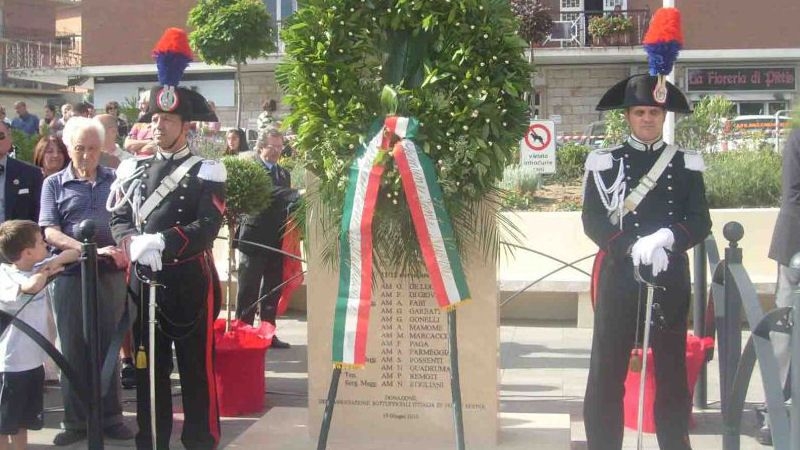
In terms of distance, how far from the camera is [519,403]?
267 inches

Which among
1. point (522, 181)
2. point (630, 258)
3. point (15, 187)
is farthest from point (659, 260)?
point (522, 181)

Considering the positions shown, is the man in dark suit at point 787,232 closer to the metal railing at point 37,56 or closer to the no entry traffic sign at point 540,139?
the no entry traffic sign at point 540,139

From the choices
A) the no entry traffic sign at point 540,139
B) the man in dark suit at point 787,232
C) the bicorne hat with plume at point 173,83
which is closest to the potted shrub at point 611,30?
the no entry traffic sign at point 540,139

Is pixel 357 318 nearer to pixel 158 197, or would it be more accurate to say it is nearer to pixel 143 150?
pixel 158 197

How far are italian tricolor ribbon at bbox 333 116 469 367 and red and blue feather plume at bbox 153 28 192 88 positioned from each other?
1.21 meters

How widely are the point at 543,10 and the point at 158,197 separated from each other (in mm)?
20228

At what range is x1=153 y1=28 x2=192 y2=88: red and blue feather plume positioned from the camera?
16.8 ft

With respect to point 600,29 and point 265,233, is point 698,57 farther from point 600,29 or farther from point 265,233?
point 265,233

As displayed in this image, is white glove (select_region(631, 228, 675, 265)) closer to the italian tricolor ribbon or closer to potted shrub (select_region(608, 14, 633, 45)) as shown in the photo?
the italian tricolor ribbon

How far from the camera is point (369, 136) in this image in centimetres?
468

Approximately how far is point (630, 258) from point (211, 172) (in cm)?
214

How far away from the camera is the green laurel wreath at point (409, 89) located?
461 cm

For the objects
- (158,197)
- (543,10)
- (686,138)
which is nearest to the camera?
(158,197)

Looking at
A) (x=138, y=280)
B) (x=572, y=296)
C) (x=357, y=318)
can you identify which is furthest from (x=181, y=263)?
(x=572, y=296)
